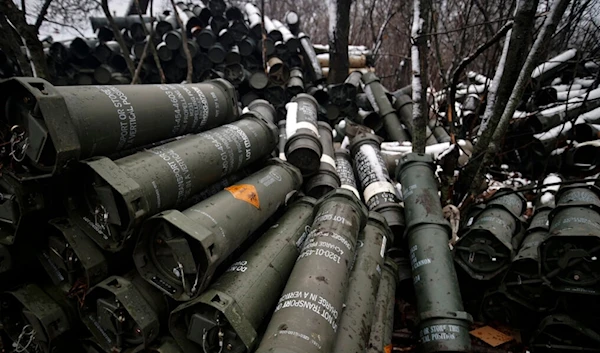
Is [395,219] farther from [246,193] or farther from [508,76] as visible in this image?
[508,76]

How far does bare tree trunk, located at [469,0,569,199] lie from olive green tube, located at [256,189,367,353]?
6.32ft

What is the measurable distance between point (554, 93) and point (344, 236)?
236 inches

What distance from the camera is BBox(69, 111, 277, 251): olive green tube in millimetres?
1808

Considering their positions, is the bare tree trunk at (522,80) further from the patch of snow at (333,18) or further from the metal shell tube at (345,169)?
the patch of snow at (333,18)

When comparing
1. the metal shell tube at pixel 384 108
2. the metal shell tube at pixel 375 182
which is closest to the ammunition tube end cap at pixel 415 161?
the metal shell tube at pixel 375 182

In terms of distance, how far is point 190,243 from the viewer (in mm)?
1856

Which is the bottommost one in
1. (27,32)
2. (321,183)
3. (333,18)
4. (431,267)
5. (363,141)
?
(431,267)

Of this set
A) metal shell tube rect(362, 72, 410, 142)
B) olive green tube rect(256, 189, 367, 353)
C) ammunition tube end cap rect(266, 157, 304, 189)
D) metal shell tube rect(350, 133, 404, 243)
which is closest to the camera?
olive green tube rect(256, 189, 367, 353)

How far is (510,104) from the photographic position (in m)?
3.46

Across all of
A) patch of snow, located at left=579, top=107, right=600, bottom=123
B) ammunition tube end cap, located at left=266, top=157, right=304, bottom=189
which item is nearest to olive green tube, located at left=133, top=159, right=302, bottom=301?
ammunition tube end cap, located at left=266, top=157, right=304, bottom=189

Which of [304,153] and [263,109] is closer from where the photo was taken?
[304,153]

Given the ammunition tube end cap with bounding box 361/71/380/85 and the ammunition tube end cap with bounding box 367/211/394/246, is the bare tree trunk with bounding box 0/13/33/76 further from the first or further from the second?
the ammunition tube end cap with bounding box 361/71/380/85

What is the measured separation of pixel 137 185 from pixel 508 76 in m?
3.60

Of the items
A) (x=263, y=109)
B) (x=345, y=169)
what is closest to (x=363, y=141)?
(x=345, y=169)
